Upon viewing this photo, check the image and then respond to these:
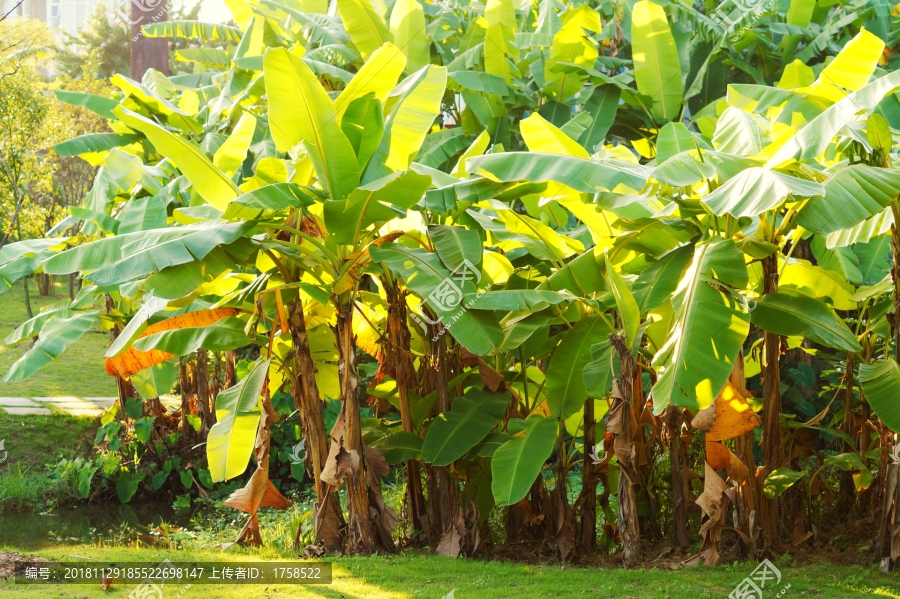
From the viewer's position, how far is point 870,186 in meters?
3.17

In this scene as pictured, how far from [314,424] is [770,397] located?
2.55 m

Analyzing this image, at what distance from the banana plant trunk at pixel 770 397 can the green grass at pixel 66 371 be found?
851 centimetres

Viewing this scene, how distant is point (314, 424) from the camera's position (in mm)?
4539

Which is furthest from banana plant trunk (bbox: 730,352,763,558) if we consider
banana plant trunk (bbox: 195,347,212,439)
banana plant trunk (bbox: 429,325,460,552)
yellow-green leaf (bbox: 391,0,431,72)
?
banana plant trunk (bbox: 195,347,212,439)

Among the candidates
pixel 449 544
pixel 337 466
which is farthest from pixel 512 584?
pixel 337 466

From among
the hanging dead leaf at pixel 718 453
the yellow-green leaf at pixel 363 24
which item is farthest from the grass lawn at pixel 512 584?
the yellow-green leaf at pixel 363 24

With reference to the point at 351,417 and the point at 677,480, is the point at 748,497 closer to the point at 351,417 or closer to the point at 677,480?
the point at 677,480

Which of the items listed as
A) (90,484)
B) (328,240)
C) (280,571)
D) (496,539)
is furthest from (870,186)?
(90,484)

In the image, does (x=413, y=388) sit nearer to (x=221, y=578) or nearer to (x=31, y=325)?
(x=221, y=578)

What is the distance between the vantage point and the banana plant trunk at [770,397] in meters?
4.03

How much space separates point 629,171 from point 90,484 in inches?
275
